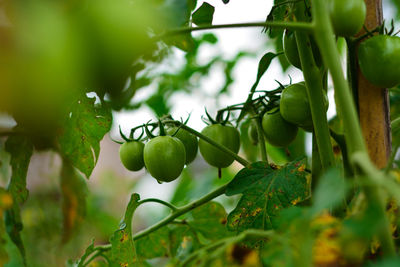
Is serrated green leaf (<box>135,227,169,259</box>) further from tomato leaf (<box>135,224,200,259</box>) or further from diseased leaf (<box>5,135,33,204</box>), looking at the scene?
diseased leaf (<box>5,135,33,204</box>)

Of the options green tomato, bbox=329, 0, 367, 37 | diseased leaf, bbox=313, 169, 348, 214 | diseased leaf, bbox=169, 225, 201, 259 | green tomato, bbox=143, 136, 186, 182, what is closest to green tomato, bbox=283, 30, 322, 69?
green tomato, bbox=329, 0, 367, 37

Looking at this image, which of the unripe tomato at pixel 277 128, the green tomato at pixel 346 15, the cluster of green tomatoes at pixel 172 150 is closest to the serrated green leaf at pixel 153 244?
the cluster of green tomatoes at pixel 172 150

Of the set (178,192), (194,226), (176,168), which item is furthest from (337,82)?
(178,192)

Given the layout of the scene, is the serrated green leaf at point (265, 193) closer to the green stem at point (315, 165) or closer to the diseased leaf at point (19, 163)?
the green stem at point (315, 165)

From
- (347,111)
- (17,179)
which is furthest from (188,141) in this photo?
(347,111)

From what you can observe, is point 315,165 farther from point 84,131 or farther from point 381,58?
point 84,131

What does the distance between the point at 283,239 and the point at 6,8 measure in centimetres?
24

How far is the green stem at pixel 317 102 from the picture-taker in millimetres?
554

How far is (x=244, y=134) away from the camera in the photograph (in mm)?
1045

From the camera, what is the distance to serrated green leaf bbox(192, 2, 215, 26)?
0.72m

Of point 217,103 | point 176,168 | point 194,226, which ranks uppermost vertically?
point 217,103

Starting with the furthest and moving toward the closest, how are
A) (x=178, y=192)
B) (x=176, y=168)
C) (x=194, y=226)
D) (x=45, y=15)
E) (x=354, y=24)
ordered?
(x=178, y=192) < (x=194, y=226) < (x=176, y=168) < (x=354, y=24) < (x=45, y=15)

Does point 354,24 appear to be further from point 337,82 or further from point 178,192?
point 178,192

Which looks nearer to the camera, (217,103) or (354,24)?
(354,24)
